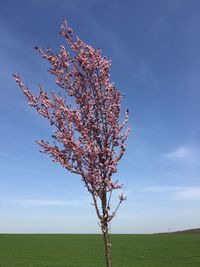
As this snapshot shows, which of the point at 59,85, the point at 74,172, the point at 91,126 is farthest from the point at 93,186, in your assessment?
the point at 59,85

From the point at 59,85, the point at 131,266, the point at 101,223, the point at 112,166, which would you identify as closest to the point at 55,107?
the point at 59,85

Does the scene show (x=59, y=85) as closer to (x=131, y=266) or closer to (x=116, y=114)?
(x=116, y=114)

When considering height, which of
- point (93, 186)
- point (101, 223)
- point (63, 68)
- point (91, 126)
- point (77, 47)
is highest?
point (77, 47)

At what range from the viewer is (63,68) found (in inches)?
349

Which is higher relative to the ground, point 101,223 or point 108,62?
point 108,62

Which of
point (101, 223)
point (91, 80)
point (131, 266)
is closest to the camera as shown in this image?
point (101, 223)

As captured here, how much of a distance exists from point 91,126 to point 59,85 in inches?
52.2

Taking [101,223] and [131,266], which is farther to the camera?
[131,266]

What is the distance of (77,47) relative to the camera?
907 centimetres

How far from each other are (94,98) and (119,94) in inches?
25.1

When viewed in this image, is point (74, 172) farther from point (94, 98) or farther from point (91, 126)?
point (94, 98)

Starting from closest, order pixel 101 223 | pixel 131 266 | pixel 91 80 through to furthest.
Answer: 1. pixel 101 223
2. pixel 91 80
3. pixel 131 266

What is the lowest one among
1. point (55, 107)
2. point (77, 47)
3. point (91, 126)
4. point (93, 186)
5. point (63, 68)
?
point (93, 186)

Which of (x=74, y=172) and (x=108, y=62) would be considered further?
(x=108, y=62)
